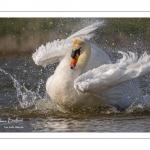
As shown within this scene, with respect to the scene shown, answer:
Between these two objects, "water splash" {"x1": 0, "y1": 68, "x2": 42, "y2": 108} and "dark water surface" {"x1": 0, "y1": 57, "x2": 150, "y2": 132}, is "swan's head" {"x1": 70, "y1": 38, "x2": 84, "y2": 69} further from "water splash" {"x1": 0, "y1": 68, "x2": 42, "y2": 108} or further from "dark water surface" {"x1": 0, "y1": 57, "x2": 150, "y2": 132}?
"water splash" {"x1": 0, "y1": 68, "x2": 42, "y2": 108}

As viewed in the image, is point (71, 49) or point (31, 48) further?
point (31, 48)

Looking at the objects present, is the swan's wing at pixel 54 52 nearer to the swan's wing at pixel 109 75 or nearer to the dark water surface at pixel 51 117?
the dark water surface at pixel 51 117

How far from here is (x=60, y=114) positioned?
1022cm

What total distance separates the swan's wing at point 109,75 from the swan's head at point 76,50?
515 millimetres

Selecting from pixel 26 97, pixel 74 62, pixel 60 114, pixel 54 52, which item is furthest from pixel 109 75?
pixel 26 97

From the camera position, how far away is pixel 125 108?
10.2 m

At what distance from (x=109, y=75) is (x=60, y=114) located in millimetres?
1193

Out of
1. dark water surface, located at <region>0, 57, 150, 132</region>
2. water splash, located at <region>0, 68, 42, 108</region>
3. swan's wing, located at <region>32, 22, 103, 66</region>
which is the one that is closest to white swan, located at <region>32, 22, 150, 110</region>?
swan's wing, located at <region>32, 22, 103, 66</region>

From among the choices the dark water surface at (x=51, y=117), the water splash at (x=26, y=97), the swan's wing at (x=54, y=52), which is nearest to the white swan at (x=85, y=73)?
the swan's wing at (x=54, y=52)

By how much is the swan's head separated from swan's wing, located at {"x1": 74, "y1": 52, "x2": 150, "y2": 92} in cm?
52

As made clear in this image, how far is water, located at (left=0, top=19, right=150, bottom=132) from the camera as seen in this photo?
9406 mm
